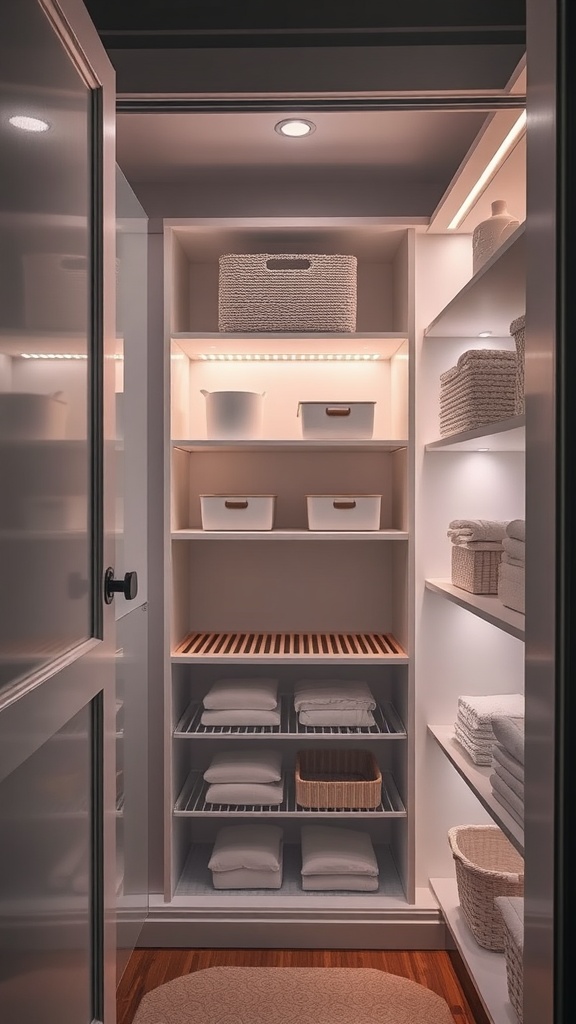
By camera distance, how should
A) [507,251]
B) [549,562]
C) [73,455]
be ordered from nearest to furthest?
[549,562] < [73,455] < [507,251]

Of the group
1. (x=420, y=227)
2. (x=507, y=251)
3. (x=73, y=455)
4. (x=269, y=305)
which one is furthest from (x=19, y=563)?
(x=420, y=227)

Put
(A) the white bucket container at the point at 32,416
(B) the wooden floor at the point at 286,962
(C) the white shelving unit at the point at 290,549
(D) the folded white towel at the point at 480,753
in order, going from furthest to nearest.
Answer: (C) the white shelving unit at the point at 290,549 → (B) the wooden floor at the point at 286,962 → (D) the folded white towel at the point at 480,753 → (A) the white bucket container at the point at 32,416

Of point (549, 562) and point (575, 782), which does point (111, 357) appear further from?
point (575, 782)

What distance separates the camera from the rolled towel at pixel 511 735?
158cm

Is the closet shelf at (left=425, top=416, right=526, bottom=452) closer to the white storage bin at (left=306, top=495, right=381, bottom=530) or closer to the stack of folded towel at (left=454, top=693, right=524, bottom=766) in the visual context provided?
the white storage bin at (left=306, top=495, right=381, bottom=530)

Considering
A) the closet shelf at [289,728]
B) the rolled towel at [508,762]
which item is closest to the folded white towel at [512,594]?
the rolled towel at [508,762]

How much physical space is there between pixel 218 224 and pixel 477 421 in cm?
104

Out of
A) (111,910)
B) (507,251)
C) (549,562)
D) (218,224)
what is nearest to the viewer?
(549,562)

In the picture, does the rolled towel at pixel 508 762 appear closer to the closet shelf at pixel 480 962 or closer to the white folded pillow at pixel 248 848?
the closet shelf at pixel 480 962

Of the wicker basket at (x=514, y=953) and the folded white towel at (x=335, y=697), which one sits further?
the folded white towel at (x=335, y=697)

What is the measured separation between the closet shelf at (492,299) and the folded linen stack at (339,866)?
1.65 metres

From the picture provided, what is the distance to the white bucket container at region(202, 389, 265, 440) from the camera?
2.40 meters

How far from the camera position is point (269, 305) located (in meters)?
2.39

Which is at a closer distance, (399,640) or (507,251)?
(507,251)
